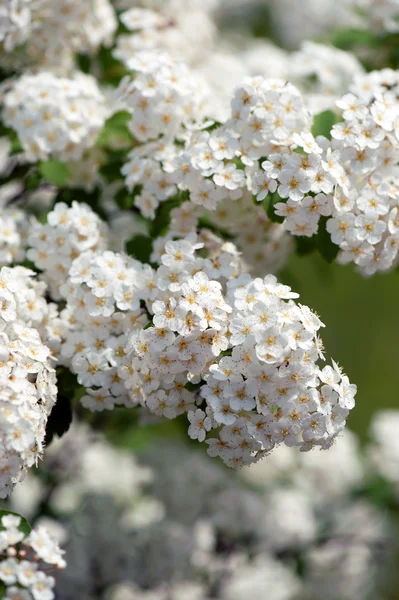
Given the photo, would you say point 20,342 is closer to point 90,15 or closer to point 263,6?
point 90,15

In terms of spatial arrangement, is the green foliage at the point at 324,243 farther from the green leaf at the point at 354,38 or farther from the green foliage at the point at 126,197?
the green leaf at the point at 354,38

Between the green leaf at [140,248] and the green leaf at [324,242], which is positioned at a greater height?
the green leaf at [324,242]

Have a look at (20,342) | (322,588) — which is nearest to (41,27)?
(20,342)

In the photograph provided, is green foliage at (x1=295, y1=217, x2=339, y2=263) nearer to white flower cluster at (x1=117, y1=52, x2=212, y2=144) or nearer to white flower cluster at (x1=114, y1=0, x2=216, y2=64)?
white flower cluster at (x1=117, y1=52, x2=212, y2=144)

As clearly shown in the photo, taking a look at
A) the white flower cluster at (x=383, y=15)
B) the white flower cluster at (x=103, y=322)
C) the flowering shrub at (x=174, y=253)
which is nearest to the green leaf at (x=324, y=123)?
the flowering shrub at (x=174, y=253)

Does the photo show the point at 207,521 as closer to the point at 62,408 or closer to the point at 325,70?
the point at 62,408

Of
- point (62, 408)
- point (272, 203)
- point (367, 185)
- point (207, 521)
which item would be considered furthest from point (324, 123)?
point (207, 521)

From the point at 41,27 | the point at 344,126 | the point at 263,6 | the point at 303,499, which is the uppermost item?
the point at 344,126
